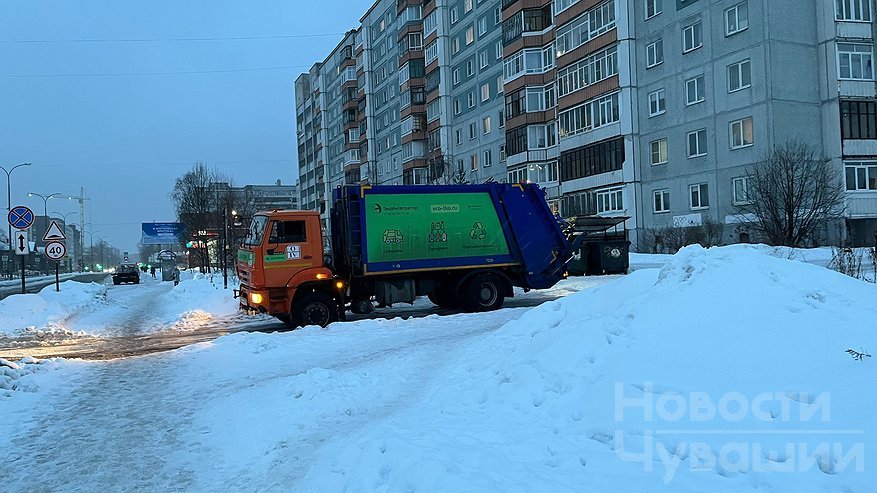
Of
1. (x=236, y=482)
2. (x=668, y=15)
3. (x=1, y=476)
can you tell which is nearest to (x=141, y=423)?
(x=1, y=476)

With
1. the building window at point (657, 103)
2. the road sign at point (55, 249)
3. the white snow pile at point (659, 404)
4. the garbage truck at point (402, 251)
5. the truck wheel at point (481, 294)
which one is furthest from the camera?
the building window at point (657, 103)

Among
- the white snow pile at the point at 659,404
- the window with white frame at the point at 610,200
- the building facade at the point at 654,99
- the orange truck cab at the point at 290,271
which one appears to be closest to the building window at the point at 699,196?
the building facade at the point at 654,99

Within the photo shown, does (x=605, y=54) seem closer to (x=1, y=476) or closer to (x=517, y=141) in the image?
(x=517, y=141)

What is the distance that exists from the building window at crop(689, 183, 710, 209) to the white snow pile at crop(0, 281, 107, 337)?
30.3 m

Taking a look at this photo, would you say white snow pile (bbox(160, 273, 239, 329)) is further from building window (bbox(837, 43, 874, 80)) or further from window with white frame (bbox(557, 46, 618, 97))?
building window (bbox(837, 43, 874, 80))

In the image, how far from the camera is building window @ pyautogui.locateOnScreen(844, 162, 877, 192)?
3070cm

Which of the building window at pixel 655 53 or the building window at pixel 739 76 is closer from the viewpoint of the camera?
the building window at pixel 739 76

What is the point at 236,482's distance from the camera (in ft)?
16.1

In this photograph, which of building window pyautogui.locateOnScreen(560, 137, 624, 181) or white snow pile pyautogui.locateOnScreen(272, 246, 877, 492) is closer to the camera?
white snow pile pyautogui.locateOnScreen(272, 246, 877, 492)

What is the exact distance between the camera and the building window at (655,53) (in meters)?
36.8

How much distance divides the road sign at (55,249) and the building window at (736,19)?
3214 centimetres

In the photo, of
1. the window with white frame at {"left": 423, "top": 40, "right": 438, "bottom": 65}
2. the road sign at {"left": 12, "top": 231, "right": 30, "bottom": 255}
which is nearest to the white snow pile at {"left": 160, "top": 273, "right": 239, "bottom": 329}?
the road sign at {"left": 12, "top": 231, "right": 30, "bottom": 255}

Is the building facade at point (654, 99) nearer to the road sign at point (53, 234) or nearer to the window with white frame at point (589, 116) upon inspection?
the window with white frame at point (589, 116)

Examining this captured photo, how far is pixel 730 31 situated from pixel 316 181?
8218cm
